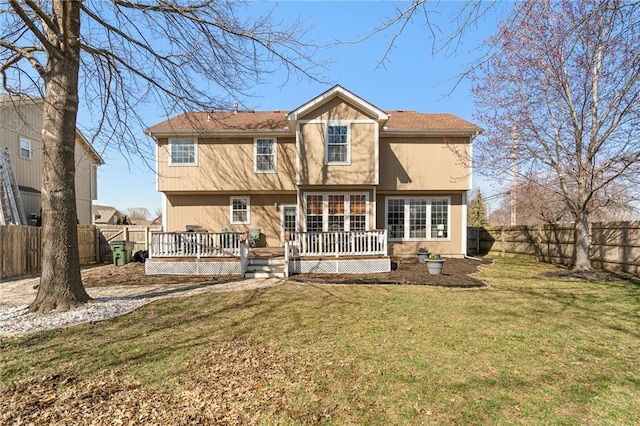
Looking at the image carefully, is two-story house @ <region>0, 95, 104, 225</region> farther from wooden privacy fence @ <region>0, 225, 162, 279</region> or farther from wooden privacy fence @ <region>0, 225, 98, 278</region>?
wooden privacy fence @ <region>0, 225, 98, 278</region>

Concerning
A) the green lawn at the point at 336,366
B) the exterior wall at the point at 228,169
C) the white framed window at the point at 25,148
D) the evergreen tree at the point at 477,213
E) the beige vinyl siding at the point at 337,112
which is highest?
the beige vinyl siding at the point at 337,112

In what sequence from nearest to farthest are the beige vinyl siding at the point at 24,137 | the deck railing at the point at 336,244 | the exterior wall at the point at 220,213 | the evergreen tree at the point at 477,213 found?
the deck railing at the point at 336,244 → the exterior wall at the point at 220,213 → the beige vinyl siding at the point at 24,137 → the evergreen tree at the point at 477,213

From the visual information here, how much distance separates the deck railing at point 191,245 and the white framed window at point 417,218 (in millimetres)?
7409

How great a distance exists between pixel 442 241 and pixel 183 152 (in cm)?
1247

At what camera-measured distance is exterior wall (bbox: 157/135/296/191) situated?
14.0 meters

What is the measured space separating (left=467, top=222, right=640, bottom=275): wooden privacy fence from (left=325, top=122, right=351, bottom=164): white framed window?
32.9ft

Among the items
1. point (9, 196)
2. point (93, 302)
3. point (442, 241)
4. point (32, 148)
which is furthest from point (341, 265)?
point (32, 148)

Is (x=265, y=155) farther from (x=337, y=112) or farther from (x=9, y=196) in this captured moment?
(x=9, y=196)

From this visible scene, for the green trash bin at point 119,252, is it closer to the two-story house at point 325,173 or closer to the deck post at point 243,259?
the two-story house at point 325,173

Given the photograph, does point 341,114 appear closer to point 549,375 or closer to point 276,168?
point 276,168

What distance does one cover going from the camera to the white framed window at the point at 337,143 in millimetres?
13031

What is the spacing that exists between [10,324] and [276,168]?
10.1 metres

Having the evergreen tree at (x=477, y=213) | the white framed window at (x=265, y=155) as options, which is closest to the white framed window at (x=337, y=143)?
the white framed window at (x=265, y=155)

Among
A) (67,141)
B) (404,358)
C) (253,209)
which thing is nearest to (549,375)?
(404,358)
